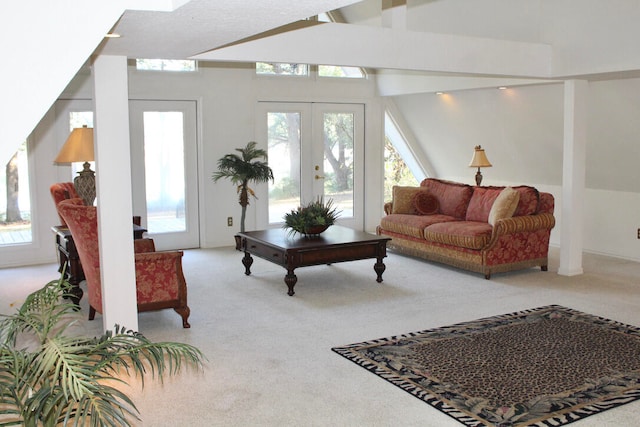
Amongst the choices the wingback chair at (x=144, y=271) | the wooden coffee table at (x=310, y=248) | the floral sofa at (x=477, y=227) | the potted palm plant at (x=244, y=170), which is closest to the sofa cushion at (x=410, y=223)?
the floral sofa at (x=477, y=227)

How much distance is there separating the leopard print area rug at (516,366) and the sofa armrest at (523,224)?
4.40 ft

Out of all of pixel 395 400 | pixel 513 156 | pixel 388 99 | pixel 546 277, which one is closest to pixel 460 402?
pixel 395 400

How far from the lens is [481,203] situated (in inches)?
296

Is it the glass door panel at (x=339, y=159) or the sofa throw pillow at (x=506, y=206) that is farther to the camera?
the glass door panel at (x=339, y=159)

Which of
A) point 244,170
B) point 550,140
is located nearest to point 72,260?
point 244,170

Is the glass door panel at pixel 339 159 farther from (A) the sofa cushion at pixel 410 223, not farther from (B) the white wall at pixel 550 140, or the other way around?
(A) the sofa cushion at pixel 410 223

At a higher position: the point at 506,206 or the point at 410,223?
the point at 506,206

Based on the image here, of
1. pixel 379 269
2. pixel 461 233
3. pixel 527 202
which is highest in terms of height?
pixel 527 202

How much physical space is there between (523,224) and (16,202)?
550 cm

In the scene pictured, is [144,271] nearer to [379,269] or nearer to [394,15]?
[379,269]

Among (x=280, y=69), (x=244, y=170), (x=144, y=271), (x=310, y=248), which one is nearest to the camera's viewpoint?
(x=144, y=271)

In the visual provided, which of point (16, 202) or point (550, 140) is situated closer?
point (16, 202)

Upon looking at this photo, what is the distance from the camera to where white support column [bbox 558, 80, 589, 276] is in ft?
22.0

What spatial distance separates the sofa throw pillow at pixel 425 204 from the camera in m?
7.98
